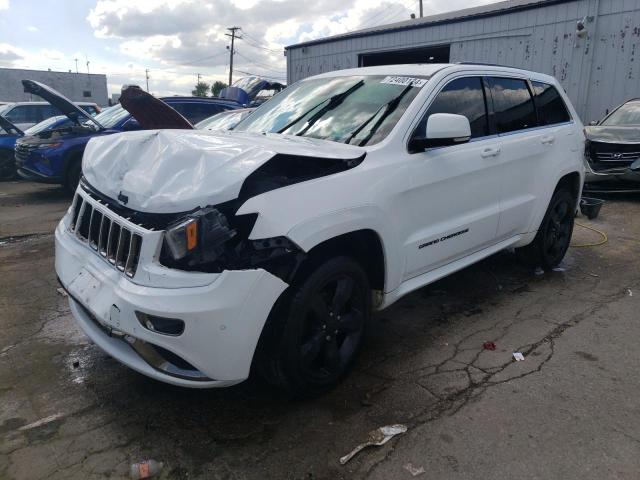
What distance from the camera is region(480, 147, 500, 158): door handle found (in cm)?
372

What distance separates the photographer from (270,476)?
2305 mm

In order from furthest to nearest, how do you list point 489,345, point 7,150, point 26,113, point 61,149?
1. point 26,113
2. point 7,150
3. point 61,149
4. point 489,345

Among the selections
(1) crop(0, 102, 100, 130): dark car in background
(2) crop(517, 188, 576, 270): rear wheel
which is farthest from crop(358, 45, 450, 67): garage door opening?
(2) crop(517, 188, 576, 270): rear wheel

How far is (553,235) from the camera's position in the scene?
16.4 feet

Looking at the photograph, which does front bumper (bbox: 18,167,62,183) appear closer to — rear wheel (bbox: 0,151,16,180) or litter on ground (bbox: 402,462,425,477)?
rear wheel (bbox: 0,151,16,180)

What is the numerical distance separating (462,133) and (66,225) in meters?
2.55

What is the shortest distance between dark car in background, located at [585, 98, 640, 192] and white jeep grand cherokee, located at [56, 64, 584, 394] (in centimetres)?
569

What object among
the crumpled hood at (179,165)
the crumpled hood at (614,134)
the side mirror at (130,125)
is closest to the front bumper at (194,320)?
the crumpled hood at (179,165)

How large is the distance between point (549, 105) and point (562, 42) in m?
9.85

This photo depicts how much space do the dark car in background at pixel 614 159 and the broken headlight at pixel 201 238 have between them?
839 cm

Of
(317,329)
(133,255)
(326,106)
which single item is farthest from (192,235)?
(326,106)

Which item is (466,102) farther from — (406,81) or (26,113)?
(26,113)

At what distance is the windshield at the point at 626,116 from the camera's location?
9.78m

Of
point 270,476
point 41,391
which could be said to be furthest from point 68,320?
point 270,476
